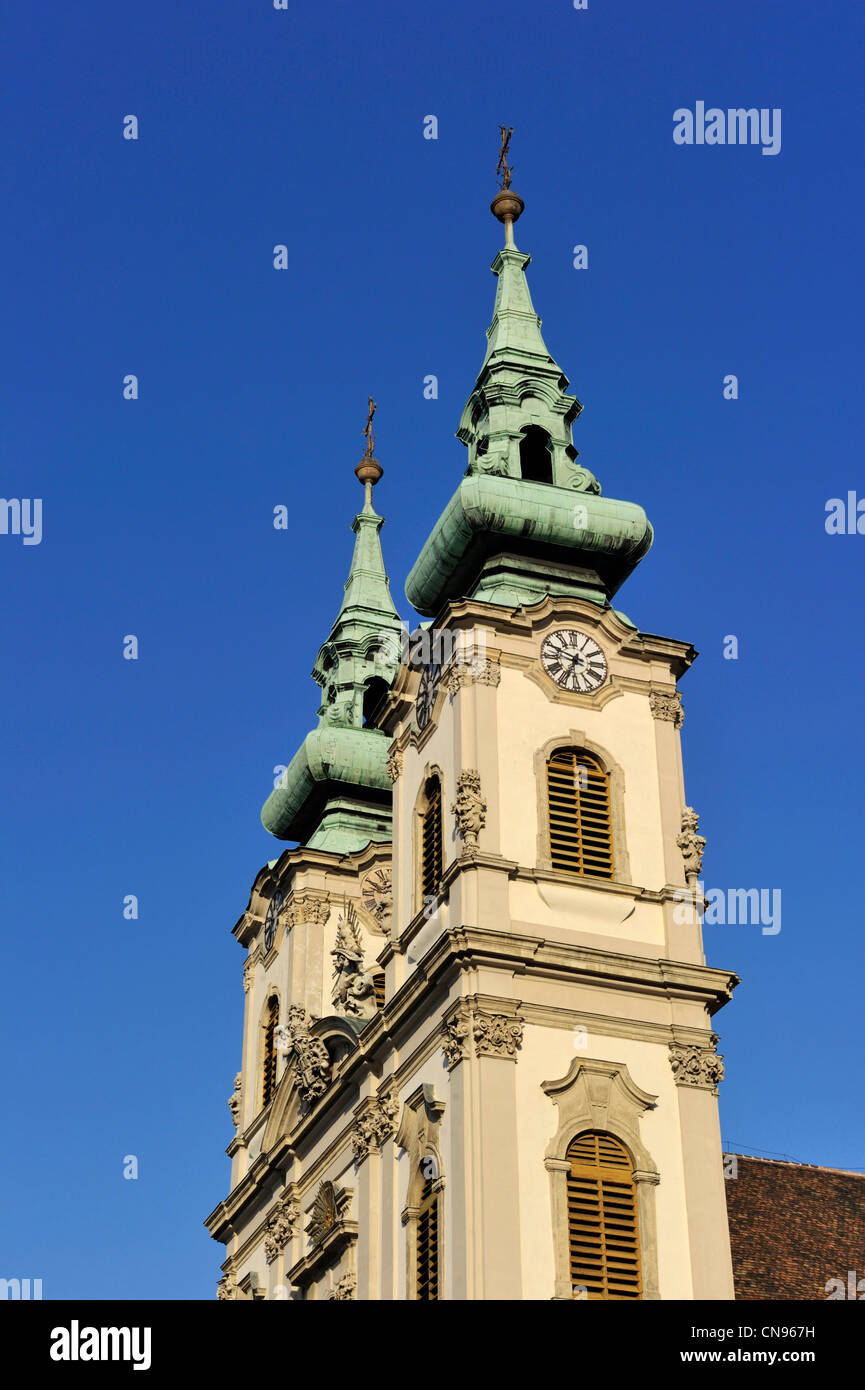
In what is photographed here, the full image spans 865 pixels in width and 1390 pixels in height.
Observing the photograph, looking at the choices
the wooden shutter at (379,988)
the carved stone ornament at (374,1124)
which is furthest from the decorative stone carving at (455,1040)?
the wooden shutter at (379,988)

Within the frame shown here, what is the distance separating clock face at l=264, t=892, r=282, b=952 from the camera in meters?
44.5

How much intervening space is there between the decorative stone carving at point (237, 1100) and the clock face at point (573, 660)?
14.5m

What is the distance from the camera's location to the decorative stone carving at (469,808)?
32.2 meters

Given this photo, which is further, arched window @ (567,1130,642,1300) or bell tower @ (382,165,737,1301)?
bell tower @ (382,165,737,1301)

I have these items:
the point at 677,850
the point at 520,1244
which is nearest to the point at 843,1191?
the point at 677,850

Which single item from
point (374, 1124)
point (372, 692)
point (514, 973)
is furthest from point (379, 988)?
point (372, 692)

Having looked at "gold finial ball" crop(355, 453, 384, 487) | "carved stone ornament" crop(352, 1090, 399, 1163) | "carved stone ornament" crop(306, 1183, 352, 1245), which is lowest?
"carved stone ornament" crop(306, 1183, 352, 1245)

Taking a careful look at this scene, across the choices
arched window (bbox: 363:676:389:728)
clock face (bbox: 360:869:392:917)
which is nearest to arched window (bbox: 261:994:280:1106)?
clock face (bbox: 360:869:392:917)

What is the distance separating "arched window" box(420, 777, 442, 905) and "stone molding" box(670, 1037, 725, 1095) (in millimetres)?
4744

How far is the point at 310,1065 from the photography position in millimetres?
37531

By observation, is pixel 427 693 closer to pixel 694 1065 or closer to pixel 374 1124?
pixel 374 1124

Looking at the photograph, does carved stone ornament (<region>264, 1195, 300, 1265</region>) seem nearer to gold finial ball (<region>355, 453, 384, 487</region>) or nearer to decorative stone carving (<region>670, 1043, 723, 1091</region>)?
decorative stone carving (<region>670, 1043, 723, 1091</region>)

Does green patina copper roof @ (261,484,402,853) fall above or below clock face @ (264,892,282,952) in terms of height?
above
